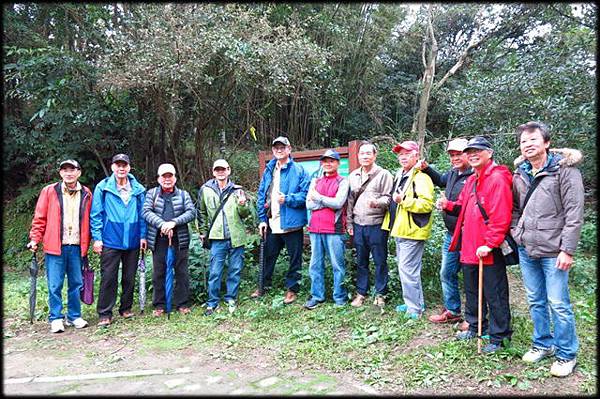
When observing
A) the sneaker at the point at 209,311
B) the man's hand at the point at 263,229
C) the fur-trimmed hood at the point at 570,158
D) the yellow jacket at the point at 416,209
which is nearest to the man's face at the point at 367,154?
the yellow jacket at the point at 416,209

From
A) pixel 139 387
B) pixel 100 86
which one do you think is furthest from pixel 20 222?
pixel 139 387

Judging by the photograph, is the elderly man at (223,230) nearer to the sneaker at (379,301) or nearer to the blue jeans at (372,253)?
the blue jeans at (372,253)

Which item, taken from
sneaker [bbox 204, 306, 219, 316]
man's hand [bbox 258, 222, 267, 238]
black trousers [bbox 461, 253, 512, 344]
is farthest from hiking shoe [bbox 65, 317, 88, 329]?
black trousers [bbox 461, 253, 512, 344]

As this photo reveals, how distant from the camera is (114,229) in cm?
489

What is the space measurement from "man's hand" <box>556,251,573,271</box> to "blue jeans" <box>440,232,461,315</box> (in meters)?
1.09

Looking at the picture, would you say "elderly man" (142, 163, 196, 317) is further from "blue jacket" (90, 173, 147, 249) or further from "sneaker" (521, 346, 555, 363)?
"sneaker" (521, 346, 555, 363)

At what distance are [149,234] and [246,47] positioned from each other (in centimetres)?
366

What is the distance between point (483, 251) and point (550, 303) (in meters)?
0.60

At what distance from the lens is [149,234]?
5027 mm

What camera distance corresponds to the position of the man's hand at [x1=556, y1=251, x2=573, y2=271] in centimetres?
311

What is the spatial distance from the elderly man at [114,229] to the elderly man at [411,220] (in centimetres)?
290

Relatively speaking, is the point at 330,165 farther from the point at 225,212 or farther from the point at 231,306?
the point at 231,306

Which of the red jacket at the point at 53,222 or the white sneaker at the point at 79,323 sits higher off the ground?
the red jacket at the point at 53,222

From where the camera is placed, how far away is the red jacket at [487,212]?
348cm
